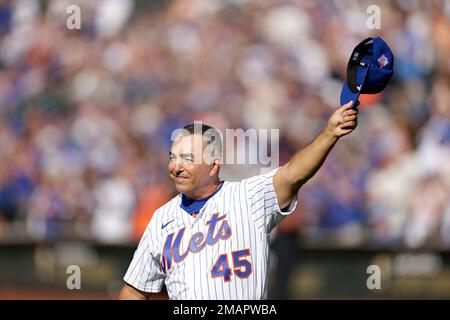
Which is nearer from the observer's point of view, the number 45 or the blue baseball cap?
the blue baseball cap

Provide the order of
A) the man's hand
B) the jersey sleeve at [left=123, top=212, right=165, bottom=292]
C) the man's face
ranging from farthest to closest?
the jersey sleeve at [left=123, top=212, right=165, bottom=292]
the man's face
the man's hand

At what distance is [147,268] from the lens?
4895 mm

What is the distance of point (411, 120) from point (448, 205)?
1.12m

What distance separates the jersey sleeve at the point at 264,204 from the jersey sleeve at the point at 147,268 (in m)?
0.58

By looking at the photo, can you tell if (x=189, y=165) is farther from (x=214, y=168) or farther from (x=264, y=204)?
(x=264, y=204)

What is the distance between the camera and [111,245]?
425 inches

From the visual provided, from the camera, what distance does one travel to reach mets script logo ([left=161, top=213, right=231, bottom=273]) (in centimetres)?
461

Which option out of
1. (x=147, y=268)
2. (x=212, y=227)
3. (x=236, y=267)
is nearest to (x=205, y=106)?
(x=147, y=268)

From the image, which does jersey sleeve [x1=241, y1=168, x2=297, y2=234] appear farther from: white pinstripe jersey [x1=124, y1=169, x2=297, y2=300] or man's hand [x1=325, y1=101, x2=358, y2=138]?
man's hand [x1=325, y1=101, x2=358, y2=138]

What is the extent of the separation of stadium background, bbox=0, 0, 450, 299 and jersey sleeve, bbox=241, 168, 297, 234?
4.64 meters

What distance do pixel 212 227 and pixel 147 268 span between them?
50 cm

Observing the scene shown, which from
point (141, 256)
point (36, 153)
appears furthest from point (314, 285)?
point (141, 256)

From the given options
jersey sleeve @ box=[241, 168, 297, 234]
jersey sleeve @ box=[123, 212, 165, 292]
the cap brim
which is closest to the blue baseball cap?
the cap brim
